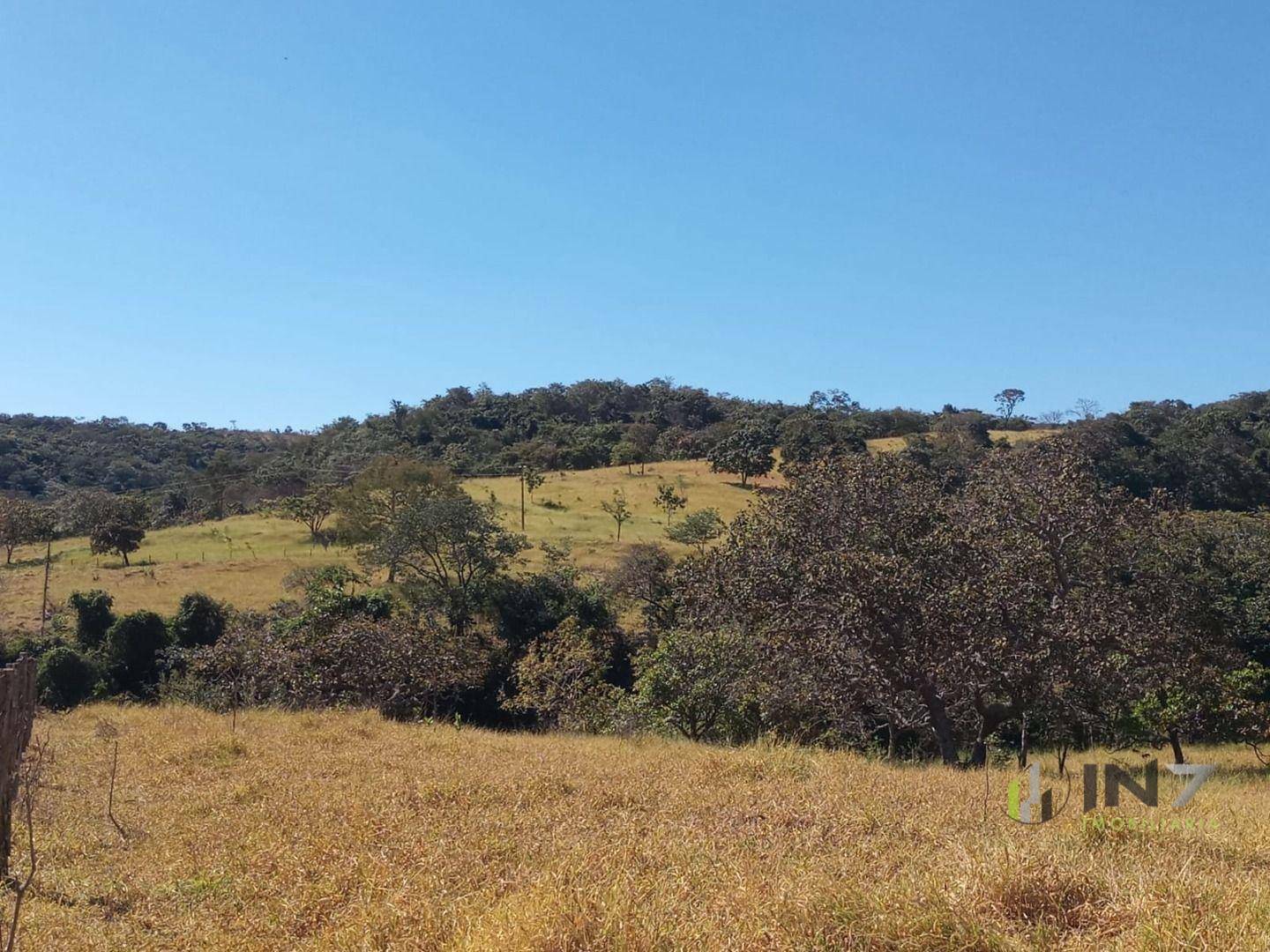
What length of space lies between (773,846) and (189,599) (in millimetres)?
31101

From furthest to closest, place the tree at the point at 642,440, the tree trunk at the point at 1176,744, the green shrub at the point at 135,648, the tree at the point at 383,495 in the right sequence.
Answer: the tree at the point at 642,440, the tree at the point at 383,495, the green shrub at the point at 135,648, the tree trunk at the point at 1176,744

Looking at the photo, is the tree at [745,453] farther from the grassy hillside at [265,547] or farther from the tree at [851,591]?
the tree at [851,591]

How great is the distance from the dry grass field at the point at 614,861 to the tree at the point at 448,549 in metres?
28.0

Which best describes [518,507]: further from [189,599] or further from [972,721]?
[972,721]

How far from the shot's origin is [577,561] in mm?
45031

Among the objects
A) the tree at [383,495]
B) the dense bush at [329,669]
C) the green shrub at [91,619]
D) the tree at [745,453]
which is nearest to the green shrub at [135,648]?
the green shrub at [91,619]

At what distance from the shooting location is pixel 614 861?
19.0ft

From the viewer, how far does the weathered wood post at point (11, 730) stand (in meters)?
5.73

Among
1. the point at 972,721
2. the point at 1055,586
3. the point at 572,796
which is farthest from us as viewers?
the point at 972,721

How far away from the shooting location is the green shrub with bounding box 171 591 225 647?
103 feet

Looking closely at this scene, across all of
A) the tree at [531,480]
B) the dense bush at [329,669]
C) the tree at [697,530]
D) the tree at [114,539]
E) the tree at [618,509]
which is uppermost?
the tree at [531,480]

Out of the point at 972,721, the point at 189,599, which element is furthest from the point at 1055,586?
the point at 189,599

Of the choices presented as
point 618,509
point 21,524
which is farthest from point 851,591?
point 21,524

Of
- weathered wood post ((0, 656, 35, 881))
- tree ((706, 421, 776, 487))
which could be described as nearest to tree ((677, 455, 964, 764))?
weathered wood post ((0, 656, 35, 881))
